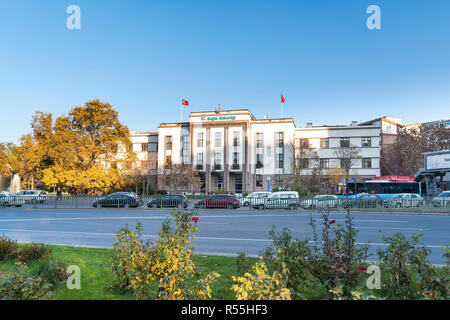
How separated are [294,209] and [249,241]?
17.0 m

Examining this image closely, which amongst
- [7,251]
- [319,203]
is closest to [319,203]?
[319,203]

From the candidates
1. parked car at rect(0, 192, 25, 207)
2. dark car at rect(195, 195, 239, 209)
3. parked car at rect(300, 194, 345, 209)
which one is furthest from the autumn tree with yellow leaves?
parked car at rect(300, 194, 345, 209)

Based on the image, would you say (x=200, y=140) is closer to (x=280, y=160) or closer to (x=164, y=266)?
(x=280, y=160)

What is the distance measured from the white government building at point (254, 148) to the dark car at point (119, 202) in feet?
86.5

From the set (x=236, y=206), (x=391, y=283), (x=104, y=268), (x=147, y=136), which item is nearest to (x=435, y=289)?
(x=391, y=283)

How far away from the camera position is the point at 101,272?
238 inches

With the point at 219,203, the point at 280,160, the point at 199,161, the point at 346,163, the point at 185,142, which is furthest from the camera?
the point at 185,142

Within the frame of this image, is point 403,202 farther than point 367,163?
No

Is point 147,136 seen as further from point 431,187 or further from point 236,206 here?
point 431,187

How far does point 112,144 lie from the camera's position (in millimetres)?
40469

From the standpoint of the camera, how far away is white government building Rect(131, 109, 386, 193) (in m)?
56.6

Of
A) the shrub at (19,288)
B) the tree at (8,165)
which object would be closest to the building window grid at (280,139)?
the tree at (8,165)

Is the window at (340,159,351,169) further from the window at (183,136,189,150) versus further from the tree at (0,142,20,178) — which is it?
the tree at (0,142,20,178)

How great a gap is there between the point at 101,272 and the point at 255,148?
2083 inches
